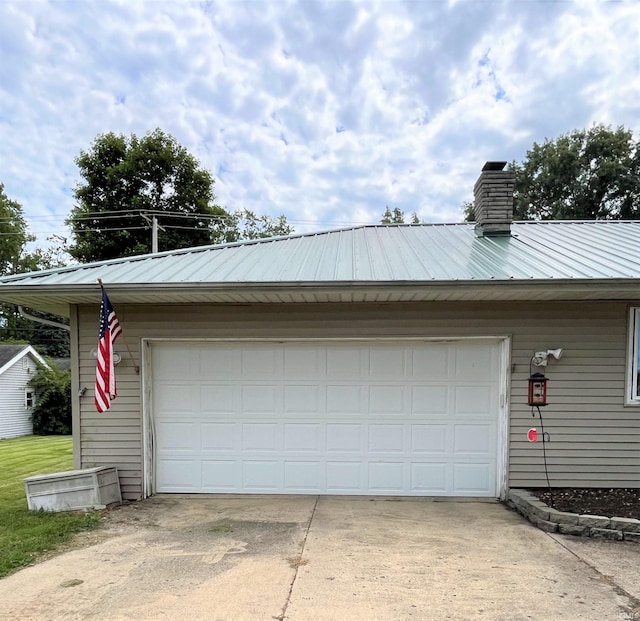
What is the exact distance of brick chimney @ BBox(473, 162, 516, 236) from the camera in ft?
20.8

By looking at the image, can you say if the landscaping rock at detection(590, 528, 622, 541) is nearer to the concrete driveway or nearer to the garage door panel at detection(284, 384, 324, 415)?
the concrete driveway

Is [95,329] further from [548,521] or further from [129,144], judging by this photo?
[129,144]

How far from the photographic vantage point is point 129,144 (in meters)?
19.5

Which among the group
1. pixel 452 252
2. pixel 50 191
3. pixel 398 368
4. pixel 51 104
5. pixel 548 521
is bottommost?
pixel 548 521

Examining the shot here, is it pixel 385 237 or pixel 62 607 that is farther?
pixel 385 237

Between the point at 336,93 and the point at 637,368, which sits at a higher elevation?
the point at 336,93

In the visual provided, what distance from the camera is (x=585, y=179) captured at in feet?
78.0

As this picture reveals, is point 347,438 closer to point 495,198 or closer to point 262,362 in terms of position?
point 262,362

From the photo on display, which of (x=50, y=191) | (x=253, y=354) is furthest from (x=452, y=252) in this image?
(x=50, y=191)

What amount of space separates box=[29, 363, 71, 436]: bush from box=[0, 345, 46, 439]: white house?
1.08ft

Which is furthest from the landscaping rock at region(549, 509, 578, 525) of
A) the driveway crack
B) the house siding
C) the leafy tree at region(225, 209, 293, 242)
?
the house siding

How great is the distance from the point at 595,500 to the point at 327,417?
3.14 meters

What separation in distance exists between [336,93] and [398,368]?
10352 millimetres

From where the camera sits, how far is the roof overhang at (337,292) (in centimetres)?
423
